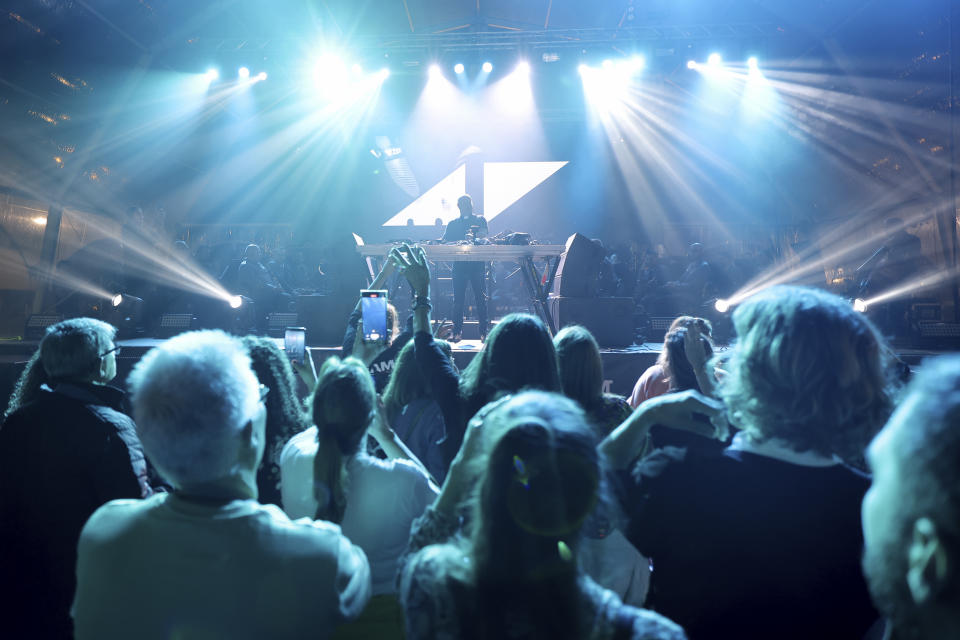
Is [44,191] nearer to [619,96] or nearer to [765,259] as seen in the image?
[619,96]

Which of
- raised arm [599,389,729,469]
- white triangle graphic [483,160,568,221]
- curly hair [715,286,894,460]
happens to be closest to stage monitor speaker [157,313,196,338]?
raised arm [599,389,729,469]

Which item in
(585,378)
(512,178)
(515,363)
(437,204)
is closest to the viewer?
(515,363)

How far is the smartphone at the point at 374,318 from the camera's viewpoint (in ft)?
7.77

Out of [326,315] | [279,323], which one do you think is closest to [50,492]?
[326,315]

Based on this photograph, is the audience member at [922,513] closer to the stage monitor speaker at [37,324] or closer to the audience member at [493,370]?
the audience member at [493,370]

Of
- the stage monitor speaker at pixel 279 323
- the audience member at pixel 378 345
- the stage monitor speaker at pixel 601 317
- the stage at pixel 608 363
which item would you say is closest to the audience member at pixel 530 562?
the audience member at pixel 378 345

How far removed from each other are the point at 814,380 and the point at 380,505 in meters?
1.08

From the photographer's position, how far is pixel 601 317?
5992mm

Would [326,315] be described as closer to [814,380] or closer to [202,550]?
[202,550]


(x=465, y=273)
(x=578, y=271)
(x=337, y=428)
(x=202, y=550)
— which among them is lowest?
(x=202, y=550)

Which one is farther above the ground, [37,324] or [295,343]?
[37,324]

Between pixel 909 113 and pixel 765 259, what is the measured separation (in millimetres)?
3164

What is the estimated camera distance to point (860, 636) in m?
0.93

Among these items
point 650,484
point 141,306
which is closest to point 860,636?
point 650,484
